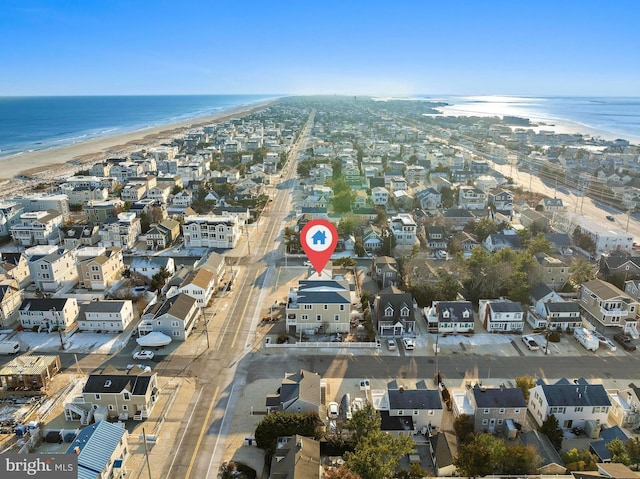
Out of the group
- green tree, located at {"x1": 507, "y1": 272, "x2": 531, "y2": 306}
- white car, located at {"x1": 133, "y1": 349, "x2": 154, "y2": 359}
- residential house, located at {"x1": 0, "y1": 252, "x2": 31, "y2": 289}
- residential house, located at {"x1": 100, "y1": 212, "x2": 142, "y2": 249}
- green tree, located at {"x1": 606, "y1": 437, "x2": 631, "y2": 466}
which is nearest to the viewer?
green tree, located at {"x1": 606, "y1": 437, "x2": 631, "y2": 466}

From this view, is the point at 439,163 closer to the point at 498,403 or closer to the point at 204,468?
the point at 498,403

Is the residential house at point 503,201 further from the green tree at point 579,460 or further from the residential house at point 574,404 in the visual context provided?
the green tree at point 579,460

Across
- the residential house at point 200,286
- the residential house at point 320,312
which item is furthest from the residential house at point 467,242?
the residential house at point 200,286

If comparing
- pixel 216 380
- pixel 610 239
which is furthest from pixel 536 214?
pixel 216 380

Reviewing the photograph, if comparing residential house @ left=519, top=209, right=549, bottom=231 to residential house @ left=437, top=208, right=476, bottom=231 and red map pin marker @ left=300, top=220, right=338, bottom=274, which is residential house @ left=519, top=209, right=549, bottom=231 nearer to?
residential house @ left=437, top=208, right=476, bottom=231

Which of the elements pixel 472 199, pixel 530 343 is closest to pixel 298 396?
pixel 530 343

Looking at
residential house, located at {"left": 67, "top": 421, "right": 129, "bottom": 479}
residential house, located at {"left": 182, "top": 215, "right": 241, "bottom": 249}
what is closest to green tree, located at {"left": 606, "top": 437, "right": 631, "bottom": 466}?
residential house, located at {"left": 67, "top": 421, "right": 129, "bottom": 479}

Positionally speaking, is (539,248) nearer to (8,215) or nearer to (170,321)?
(170,321)
